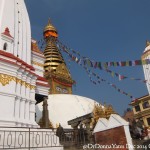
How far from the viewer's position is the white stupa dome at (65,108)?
2417 centimetres

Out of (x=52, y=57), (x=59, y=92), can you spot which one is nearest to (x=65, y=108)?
(x=59, y=92)

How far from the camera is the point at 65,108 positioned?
25.8 metres

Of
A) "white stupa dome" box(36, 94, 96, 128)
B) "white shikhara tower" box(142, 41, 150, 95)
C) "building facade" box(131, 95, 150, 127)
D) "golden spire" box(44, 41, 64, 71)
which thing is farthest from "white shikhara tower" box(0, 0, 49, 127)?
"building facade" box(131, 95, 150, 127)

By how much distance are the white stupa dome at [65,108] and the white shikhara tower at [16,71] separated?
715 centimetres

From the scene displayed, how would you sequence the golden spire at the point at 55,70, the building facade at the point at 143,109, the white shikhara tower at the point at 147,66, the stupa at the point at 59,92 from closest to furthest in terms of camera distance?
1. the stupa at the point at 59,92
2. the white shikhara tower at the point at 147,66
3. the building facade at the point at 143,109
4. the golden spire at the point at 55,70

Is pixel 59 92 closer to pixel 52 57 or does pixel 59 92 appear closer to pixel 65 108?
pixel 52 57

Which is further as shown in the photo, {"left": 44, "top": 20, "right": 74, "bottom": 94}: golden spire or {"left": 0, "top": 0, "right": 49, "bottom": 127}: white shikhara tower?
{"left": 44, "top": 20, "right": 74, "bottom": 94}: golden spire

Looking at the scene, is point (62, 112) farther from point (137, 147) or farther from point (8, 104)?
point (137, 147)

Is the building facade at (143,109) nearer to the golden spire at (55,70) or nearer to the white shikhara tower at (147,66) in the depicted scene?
the white shikhara tower at (147,66)

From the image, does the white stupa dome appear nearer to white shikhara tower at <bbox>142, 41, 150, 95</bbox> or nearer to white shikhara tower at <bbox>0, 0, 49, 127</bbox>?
white shikhara tower at <bbox>0, 0, 49, 127</bbox>

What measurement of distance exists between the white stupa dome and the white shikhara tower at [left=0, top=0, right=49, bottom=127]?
23.5 ft

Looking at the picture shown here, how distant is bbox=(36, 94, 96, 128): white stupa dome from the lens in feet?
79.3

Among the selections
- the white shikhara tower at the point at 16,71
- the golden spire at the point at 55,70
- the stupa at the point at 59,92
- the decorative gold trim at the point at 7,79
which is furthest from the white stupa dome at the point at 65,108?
the decorative gold trim at the point at 7,79

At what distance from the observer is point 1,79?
536 inches
